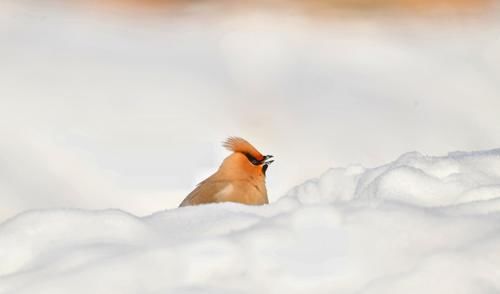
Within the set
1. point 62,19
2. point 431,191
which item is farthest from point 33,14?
point 431,191

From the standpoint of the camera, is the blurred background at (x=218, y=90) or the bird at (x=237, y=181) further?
the blurred background at (x=218, y=90)

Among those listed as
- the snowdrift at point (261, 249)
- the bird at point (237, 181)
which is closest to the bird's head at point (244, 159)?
the bird at point (237, 181)

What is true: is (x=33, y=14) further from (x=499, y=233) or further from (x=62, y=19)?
(x=499, y=233)

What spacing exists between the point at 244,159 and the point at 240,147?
0.07 m

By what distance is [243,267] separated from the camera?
1.12 metres

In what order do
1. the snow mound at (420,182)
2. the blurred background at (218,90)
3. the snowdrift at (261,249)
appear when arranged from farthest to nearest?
the blurred background at (218,90) < the snow mound at (420,182) < the snowdrift at (261,249)

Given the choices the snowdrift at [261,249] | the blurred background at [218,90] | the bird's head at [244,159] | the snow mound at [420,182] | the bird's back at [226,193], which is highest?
the blurred background at [218,90]

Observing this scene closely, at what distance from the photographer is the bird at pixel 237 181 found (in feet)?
9.14

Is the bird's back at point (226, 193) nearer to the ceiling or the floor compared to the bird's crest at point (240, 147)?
nearer to the floor

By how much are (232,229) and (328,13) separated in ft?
18.6

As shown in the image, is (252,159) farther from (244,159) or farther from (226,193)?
(226,193)

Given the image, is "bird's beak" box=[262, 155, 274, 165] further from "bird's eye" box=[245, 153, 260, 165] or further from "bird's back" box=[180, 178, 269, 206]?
"bird's back" box=[180, 178, 269, 206]

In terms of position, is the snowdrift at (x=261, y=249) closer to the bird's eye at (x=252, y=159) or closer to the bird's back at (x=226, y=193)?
the bird's back at (x=226, y=193)

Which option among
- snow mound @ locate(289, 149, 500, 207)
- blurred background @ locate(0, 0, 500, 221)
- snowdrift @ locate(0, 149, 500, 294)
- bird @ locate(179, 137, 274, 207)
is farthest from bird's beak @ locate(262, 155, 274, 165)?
snowdrift @ locate(0, 149, 500, 294)
